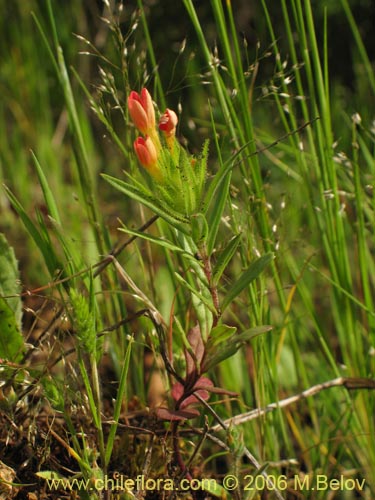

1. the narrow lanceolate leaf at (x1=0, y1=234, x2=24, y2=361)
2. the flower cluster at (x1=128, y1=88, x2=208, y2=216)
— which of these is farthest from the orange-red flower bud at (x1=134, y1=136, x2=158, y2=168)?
the narrow lanceolate leaf at (x1=0, y1=234, x2=24, y2=361)

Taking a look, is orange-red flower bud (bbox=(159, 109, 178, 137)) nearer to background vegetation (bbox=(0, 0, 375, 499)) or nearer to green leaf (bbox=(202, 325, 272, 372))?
background vegetation (bbox=(0, 0, 375, 499))

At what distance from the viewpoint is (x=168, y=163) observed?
2.62 feet

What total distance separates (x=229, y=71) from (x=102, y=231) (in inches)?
14.0

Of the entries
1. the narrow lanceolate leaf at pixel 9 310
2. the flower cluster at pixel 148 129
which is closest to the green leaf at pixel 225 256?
the flower cluster at pixel 148 129

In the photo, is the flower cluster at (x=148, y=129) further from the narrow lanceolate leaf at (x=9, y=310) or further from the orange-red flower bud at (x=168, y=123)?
the narrow lanceolate leaf at (x=9, y=310)

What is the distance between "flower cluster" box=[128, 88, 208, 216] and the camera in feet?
2.61

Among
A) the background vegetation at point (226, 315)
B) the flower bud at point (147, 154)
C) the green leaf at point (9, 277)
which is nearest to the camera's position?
the flower bud at point (147, 154)

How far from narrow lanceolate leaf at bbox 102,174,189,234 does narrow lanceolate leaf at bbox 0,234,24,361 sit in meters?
0.25

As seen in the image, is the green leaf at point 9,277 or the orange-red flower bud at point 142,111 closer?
the orange-red flower bud at point 142,111

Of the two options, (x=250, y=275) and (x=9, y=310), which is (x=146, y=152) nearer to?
(x=250, y=275)

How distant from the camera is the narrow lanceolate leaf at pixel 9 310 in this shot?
0.97 m

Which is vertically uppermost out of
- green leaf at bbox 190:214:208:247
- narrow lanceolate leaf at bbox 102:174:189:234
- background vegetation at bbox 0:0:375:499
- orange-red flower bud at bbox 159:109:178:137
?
orange-red flower bud at bbox 159:109:178:137

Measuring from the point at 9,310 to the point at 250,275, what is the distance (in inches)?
15.0

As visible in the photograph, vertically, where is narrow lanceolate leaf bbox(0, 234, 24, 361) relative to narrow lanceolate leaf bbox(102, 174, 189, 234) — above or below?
below
